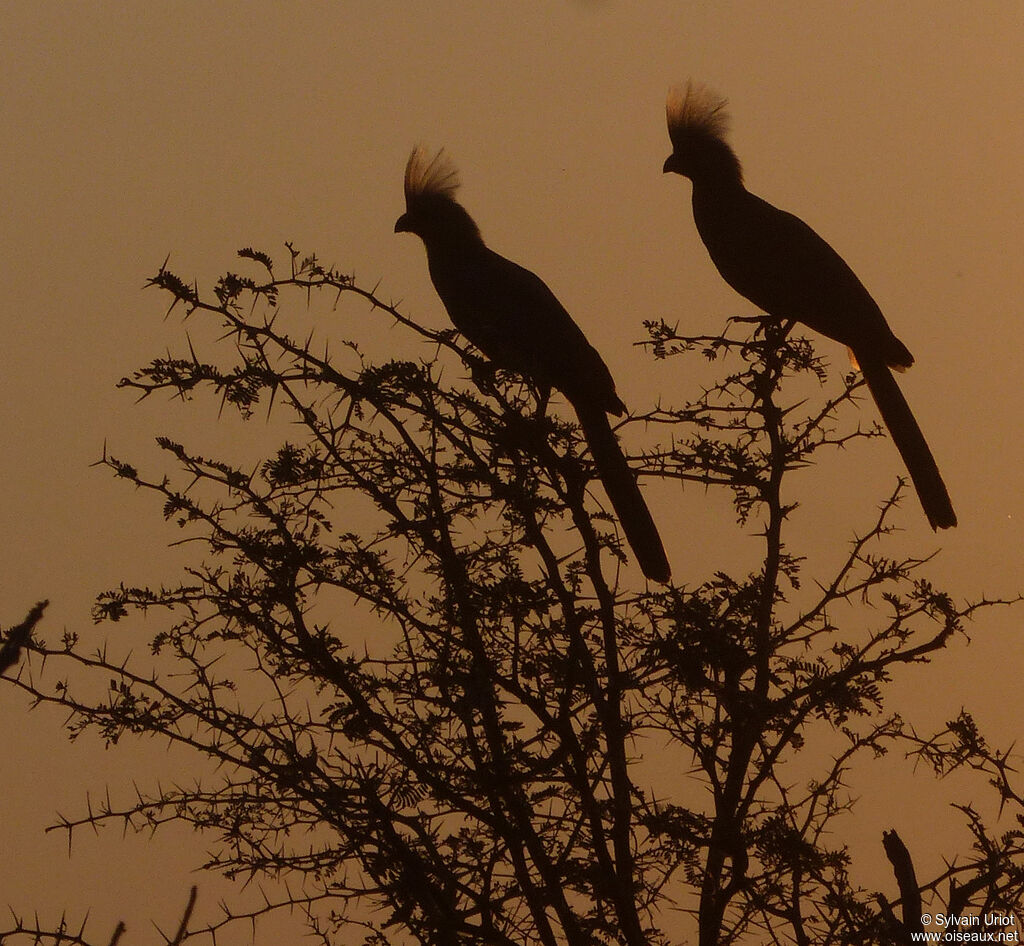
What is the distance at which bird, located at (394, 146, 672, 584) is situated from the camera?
5785 mm

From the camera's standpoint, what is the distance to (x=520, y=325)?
719 centimetres

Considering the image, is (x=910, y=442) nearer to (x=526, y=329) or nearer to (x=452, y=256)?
(x=526, y=329)

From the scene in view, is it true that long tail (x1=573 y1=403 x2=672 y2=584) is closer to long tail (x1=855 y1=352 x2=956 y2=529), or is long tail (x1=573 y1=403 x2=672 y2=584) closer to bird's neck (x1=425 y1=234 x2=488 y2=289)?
long tail (x1=855 y1=352 x2=956 y2=529)

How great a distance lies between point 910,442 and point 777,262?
1501mm

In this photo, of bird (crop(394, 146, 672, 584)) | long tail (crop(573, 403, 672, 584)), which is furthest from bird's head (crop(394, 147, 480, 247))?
long tail (crop(573, 403, 672, 584))

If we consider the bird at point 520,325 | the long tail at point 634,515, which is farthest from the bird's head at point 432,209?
the long tail at point 634,515

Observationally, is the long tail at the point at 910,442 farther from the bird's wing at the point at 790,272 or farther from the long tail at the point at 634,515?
the long tail at the point at 634,515

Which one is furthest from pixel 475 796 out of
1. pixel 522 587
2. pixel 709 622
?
pixel 709 622

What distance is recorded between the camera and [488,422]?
458 cm

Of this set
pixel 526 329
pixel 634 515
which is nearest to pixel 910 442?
pixel 634 515

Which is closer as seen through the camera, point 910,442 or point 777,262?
point 910,442

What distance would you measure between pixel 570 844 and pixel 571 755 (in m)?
0.27

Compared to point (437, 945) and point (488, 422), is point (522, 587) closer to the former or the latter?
point (488, 422)

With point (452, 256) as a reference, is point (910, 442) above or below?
below
